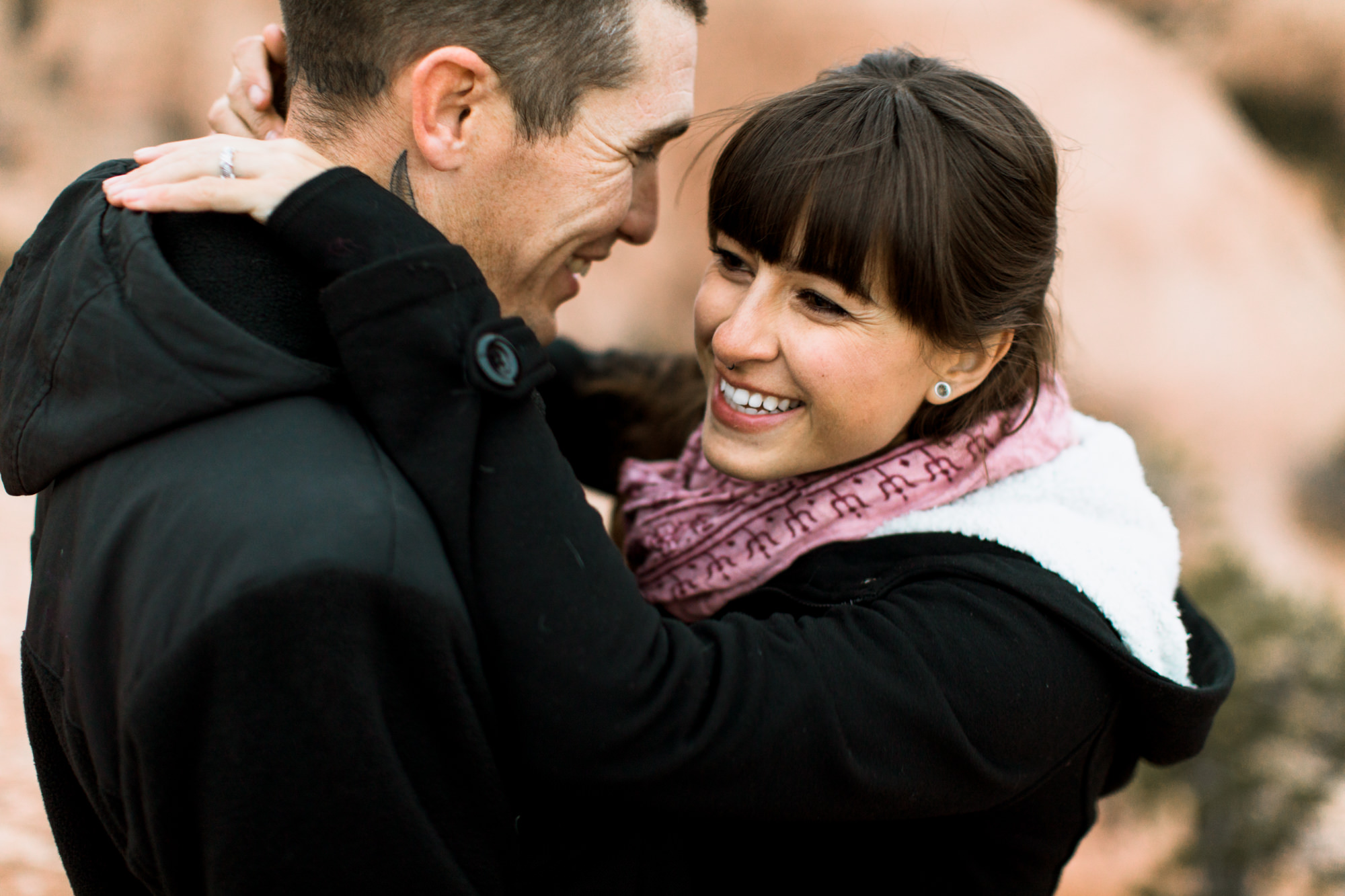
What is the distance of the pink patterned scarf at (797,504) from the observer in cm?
173

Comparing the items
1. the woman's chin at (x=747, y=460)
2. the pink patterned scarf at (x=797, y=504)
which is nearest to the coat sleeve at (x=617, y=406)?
the pink patterned scarf at (x=797, y=504)

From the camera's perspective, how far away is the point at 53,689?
53.2 inches

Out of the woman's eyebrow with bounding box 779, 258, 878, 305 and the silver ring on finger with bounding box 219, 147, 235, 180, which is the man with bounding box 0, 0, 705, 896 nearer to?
the silver ring on finger with bounding box 219, 147, 235, 180

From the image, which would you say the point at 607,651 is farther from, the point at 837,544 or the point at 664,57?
the point at 664,57

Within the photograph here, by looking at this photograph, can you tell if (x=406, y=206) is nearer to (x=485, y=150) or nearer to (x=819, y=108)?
(x=485, y=150)

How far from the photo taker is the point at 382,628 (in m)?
1.10

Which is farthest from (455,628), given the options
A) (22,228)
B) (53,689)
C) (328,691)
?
(22,228)

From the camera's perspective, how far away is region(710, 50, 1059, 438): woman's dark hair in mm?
1586

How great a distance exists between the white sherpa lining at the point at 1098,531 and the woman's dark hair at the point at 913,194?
17cm

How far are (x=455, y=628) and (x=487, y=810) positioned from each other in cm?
25

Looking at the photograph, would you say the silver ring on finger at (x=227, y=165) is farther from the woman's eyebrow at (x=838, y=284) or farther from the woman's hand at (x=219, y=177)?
the woman's eyebrow at (x=838, y=284)

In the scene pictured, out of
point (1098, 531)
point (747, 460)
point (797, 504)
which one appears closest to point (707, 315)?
point (747, 460)

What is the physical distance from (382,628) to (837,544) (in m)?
0.89

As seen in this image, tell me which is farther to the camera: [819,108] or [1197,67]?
[1197,67]
